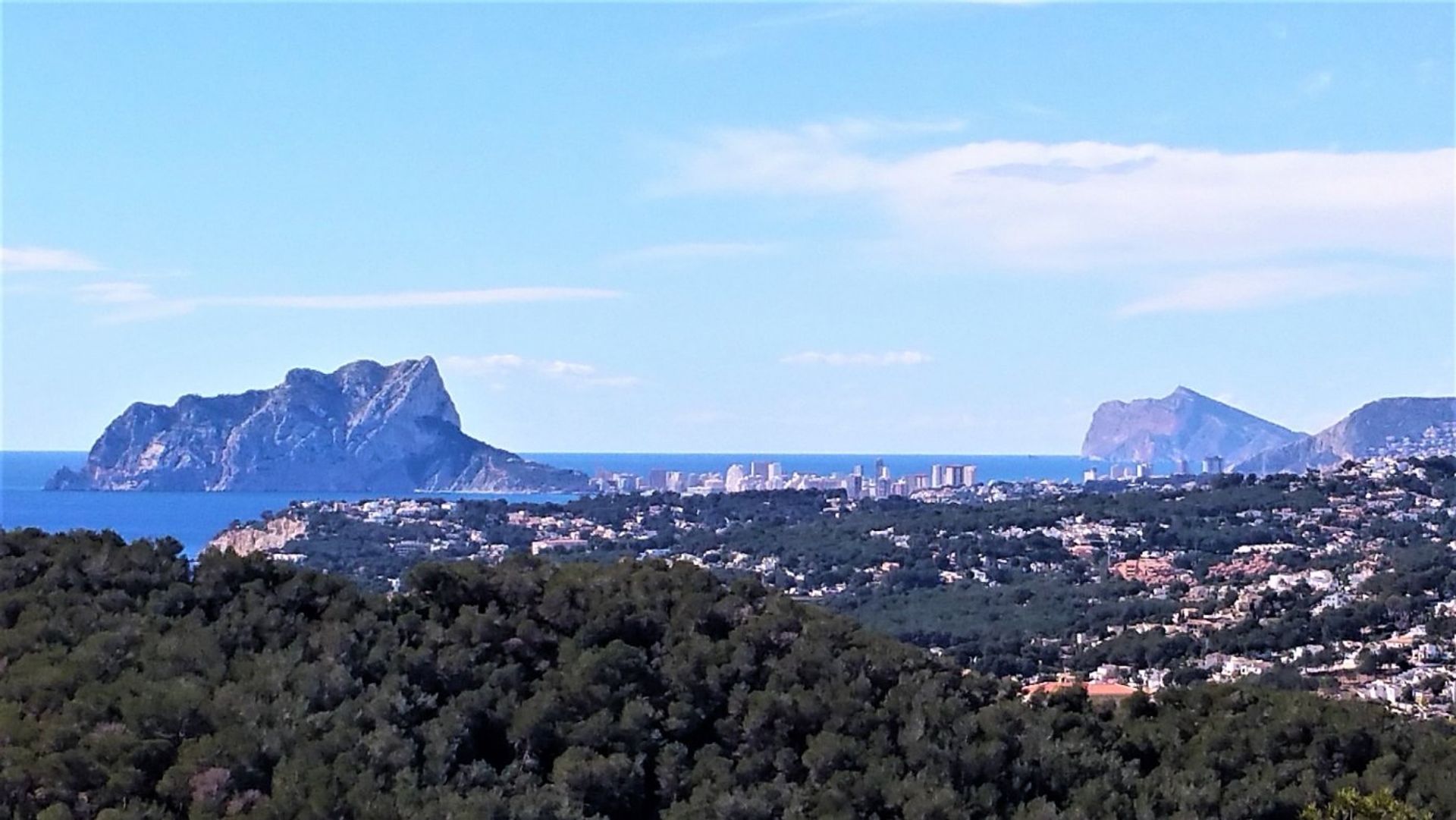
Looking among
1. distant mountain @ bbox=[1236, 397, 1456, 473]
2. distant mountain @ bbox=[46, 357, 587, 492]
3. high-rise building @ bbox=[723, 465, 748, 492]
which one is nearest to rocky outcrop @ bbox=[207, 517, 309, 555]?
high-rise building @ bbox=[723, 465, 748, 492]

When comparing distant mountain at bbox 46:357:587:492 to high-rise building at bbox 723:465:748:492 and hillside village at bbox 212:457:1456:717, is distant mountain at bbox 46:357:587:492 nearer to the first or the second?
high-rise building at bbox 723:465:748:492

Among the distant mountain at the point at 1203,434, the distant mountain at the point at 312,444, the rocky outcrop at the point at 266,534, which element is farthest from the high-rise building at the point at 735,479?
the distant mountain at the point at 1203,434

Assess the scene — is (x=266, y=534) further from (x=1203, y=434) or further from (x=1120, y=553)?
(x=1203, y=434)

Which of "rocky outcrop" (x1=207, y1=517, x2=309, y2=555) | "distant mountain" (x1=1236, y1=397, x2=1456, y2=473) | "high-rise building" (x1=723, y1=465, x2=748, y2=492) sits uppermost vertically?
"distant mountain" (x1=1236, y1=397, x2=1456, y2=473)

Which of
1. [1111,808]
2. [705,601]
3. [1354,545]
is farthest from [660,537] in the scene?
[1111,808]

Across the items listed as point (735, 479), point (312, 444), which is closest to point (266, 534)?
point (735, 479)

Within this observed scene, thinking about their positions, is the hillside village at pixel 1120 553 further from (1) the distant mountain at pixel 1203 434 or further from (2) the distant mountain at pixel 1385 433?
(1) the distant mountain at pixel 1203 434
